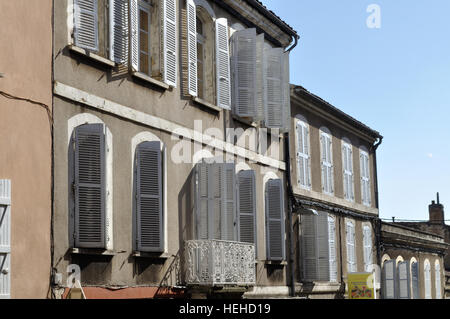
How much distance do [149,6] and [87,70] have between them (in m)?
2.48

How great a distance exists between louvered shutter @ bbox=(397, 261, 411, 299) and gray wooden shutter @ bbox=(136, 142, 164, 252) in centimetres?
1646

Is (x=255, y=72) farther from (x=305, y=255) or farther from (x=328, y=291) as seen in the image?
Result: (x=328, y=291)

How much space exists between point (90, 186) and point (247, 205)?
5.45m

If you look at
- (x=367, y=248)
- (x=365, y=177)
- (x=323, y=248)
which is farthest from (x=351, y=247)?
(x=323, y=248)

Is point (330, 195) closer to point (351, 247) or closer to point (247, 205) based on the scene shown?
point (351, 247)

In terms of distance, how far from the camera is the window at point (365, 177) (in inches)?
1035

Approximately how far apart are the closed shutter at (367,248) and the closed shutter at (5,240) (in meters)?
16.7

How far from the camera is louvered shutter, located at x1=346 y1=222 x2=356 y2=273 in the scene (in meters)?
23.7

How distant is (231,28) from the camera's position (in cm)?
1736

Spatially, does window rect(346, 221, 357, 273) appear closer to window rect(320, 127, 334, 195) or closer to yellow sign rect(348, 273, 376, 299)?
window rect(320, 127, 334, 195)

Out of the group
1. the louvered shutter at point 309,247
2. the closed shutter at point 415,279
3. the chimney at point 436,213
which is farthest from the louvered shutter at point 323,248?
the chimney at point 436,213

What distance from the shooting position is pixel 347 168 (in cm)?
2497

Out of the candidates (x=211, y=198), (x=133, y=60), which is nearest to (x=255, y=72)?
(x=211, y=198)

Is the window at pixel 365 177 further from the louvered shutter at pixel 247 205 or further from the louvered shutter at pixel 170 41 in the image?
the louvered shutter at pixel 170 41
